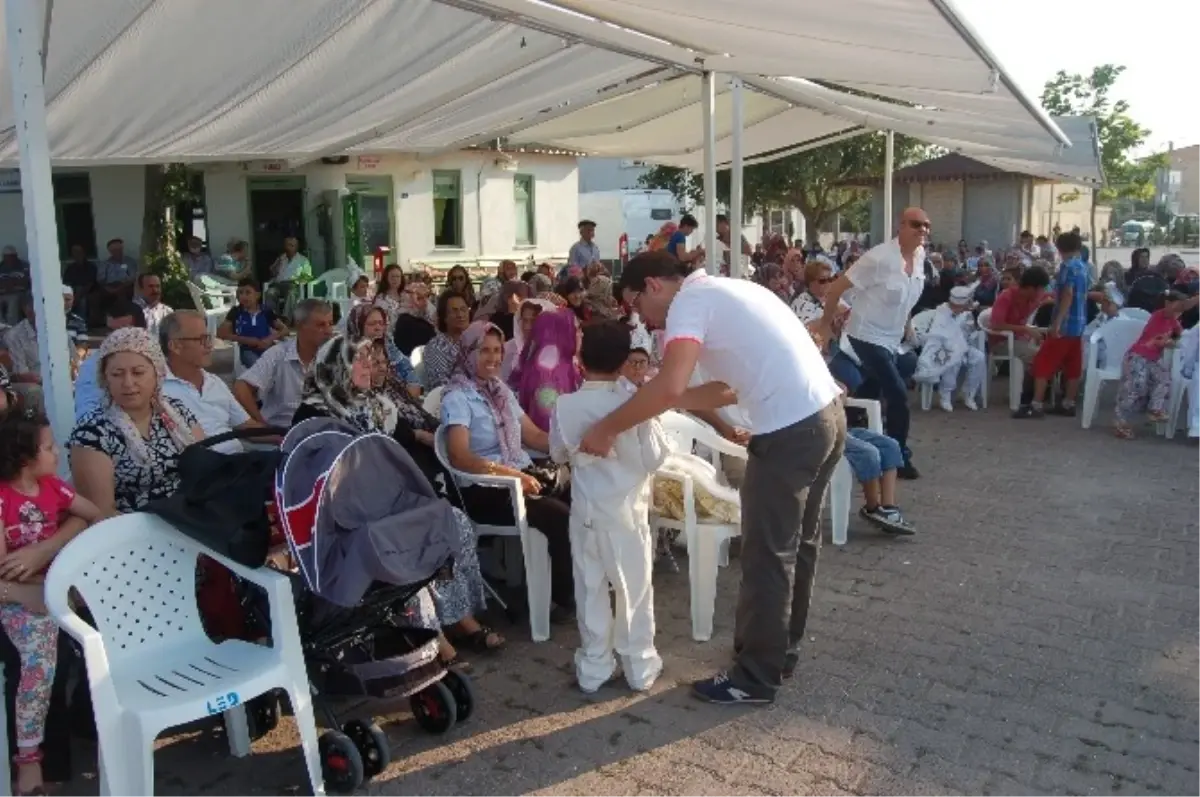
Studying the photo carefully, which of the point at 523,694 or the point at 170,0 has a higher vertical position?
the point at 170,0

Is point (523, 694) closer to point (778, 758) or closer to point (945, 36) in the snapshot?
point (778, 758)

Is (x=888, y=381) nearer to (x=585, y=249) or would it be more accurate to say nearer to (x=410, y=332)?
(x=410, y=332)

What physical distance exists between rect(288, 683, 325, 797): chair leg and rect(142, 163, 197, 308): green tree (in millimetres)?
12801

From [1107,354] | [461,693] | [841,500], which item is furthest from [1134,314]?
[461,693]

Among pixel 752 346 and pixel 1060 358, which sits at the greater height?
pixel 752 346

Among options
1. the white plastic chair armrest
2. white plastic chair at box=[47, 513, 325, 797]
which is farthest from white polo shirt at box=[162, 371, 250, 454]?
the white plastic chair armrest

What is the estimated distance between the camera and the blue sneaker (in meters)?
3.58

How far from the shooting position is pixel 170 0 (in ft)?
11.8

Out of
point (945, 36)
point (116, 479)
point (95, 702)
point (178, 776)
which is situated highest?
point (945, 36)

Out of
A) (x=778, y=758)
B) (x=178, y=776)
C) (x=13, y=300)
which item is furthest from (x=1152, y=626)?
(x=13, y=300)

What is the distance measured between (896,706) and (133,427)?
9.21 feet

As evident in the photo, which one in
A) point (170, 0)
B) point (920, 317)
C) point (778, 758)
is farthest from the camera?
point (920, 317)

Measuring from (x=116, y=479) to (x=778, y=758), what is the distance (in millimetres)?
2350

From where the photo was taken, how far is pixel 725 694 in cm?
359
